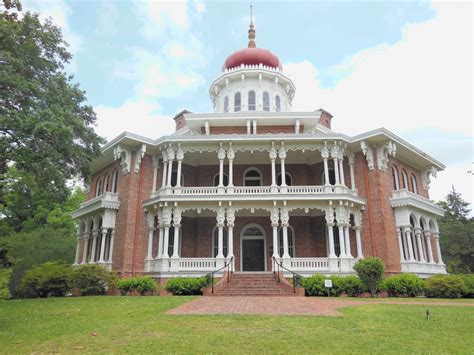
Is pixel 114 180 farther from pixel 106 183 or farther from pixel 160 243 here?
pixel 160 243

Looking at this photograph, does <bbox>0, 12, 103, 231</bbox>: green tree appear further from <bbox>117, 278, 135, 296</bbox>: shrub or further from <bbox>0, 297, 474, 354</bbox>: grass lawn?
<bbox>117, 278, 135, 296</bbox>: shrub

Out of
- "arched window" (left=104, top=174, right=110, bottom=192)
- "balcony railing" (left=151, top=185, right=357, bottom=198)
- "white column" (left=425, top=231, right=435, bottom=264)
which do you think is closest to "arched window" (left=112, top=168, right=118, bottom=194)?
"arched window" (left=104, top=174, right=110, bottom=192)

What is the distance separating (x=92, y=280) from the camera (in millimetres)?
17375

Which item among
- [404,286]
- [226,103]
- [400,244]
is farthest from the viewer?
[226,103]

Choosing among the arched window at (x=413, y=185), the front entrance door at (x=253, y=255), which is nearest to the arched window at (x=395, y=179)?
the arched window at (x=413, y=185)

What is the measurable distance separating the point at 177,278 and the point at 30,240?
14.7 m

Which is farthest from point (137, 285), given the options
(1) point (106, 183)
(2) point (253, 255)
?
(1) point (106, 183)

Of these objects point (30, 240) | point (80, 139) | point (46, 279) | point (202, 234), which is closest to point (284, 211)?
point (202, 234)

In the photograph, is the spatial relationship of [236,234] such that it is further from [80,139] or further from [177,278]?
[80,139]

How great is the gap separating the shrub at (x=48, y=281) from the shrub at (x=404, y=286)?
49.3 ft

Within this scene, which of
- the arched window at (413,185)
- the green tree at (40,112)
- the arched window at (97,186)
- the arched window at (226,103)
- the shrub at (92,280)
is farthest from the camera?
the arched window at (226,103)

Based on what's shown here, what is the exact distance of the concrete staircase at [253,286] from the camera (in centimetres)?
1577

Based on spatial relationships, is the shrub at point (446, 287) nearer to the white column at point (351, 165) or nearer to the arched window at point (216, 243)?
the white column at point (351, 165)

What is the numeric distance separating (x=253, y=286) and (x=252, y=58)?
18871mm
